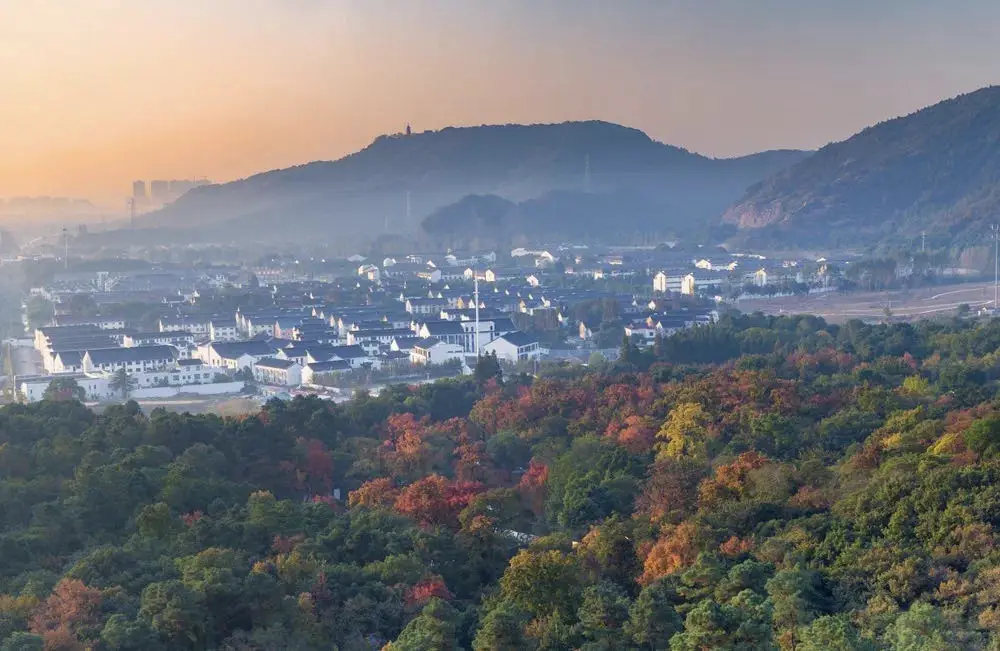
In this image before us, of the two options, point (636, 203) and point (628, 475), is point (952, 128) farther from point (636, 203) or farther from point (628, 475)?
point (628, 475)

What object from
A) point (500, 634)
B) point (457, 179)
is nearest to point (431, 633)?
point (500, 634)

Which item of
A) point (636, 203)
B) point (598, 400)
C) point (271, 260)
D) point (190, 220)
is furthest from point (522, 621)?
point (190, 220)

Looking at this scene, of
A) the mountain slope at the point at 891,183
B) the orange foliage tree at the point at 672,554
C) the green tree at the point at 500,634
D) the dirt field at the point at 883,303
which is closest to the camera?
the green tree at the point at 500,634

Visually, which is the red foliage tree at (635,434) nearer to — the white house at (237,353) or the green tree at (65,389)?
the green tree at (65,389)

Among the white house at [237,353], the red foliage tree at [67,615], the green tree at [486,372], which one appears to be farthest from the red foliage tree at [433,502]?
the white house at [237,353]

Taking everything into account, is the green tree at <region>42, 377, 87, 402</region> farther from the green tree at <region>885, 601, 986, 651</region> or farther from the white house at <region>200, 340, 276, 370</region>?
the green tree at <region>885, 601, 986, 651</region>

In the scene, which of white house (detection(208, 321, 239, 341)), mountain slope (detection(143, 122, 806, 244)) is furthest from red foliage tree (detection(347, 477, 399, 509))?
mountain slope (detection(143, 122, 806, 244))
